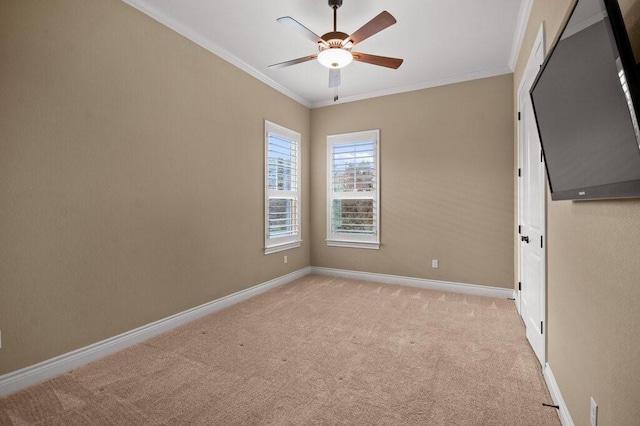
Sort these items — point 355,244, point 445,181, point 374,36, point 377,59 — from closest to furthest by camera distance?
point 377,59 → point 374,36 → point 445,181 → point 355,244

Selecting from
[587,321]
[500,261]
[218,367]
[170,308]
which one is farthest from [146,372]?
[500,261]

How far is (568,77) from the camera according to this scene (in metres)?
1.33

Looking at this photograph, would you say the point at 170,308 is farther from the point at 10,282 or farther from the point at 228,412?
the point at 228,412

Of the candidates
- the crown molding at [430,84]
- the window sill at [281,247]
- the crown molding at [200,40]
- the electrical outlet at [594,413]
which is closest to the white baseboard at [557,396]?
the electrical outlet at [594,413]

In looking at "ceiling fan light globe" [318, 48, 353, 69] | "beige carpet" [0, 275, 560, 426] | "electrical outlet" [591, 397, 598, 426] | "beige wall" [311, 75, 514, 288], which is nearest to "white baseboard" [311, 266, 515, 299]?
"beige wall" [311, 75, 514, 288]

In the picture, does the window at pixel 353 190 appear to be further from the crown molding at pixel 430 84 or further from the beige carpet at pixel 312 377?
the beige carpet at pixel 312 377

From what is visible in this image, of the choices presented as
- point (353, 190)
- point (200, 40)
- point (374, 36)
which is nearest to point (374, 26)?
point (374, 36)

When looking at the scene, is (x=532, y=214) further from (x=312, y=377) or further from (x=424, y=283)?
(x=312, y=377)

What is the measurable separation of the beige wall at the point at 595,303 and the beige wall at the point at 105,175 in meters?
3.09

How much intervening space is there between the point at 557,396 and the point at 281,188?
376 centimetres

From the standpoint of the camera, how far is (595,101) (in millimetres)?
1109

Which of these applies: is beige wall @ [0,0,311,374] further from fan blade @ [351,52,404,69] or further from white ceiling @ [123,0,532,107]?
fan blade @ [351,52,404,69]

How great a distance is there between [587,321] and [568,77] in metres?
1.10

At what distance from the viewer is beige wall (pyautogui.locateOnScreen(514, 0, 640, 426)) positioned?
1090 millimetres
